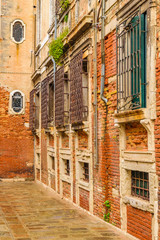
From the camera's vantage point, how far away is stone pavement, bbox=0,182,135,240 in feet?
25.4

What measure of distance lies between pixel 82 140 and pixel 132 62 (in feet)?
12.1

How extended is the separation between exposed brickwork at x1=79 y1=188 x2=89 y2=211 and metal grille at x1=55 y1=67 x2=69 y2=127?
2.36 meters

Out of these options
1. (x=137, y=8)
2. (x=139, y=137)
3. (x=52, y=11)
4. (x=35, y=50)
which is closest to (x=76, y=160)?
(x=139, y=137)

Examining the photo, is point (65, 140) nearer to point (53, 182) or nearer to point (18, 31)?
point (53, 182)

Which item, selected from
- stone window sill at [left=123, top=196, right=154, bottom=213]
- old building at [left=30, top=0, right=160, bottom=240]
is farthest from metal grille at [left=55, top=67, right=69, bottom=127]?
stone window sill at [left=123, top=196, right=154, bottom=213]

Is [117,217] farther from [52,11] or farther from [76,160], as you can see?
[52,11]

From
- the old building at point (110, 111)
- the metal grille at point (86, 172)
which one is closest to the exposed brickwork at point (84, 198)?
the old building at point (110, 111)

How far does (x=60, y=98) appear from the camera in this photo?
12.4 m

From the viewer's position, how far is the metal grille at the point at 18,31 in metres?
19.1

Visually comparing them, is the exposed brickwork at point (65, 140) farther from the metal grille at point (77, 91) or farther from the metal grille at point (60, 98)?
the metal grille at point (77, 91)

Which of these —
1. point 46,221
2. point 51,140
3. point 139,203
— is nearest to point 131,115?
point 139,203

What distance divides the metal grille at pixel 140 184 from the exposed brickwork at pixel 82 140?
2803 millimetres

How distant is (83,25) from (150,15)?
11.5 feet

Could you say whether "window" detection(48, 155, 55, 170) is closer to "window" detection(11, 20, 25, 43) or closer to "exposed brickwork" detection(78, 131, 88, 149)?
"exposed brickwork" detection(78, 131, 88, 149)
